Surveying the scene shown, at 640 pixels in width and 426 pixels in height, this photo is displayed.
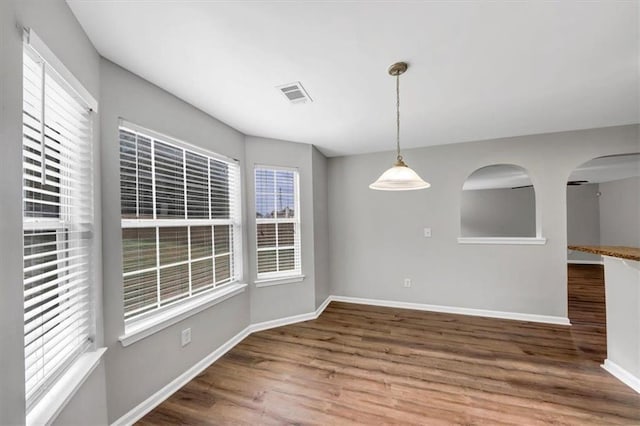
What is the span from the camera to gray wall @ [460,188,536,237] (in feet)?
23.4

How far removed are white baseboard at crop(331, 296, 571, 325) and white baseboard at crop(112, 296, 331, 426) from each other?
2.66ft

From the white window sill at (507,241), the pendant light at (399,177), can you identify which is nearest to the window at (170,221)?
the pendant light at (399,177)

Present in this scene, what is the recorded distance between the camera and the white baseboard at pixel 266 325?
5.74 ft

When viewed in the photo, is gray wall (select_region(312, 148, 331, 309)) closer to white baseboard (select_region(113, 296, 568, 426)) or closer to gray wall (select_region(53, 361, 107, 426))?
white baseboard (select_region(113, 296, 568, 426))

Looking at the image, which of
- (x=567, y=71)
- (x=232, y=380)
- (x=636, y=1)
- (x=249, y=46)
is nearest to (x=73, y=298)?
(x=232, y=380)

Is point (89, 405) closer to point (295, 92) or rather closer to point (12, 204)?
point (12, 204)

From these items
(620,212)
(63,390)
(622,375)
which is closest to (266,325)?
(63,390)

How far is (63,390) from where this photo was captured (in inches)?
44.9

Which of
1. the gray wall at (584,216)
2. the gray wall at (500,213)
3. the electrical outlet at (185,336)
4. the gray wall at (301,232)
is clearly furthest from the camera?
the gray wall at (500,213)

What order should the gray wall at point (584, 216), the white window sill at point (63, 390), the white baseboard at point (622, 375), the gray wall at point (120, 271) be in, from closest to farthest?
1. the white window sill at point (63, 390)
2. the gray wall at point (120, 271)
3. the white baseboard at point (622, 375)
4. the gray wall at point (584, 216)

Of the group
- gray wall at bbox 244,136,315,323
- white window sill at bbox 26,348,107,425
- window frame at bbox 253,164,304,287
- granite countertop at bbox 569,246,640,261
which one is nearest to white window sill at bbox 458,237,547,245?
granite countertop at bbox 569,246,640,261

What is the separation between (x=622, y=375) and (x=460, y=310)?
5.18 ft

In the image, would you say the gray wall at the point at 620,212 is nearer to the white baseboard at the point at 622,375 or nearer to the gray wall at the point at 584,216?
the gray wall at the point at 584,216

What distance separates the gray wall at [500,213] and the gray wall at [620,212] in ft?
4.86
